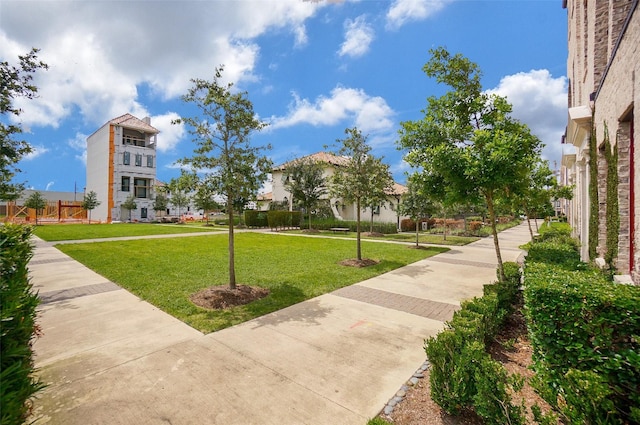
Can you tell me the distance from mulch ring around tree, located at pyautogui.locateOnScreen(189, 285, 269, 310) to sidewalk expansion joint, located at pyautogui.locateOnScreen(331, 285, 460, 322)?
1962 mm

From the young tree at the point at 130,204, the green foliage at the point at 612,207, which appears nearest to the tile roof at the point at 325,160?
the green foliage at the point at 612,207

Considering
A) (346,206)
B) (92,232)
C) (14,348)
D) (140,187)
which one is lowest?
(92,232)

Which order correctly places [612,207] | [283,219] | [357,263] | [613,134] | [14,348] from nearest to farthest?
1. [14,348]
2. [613,134]
3. [612,207]
4. [357,263]
5. [283,219]

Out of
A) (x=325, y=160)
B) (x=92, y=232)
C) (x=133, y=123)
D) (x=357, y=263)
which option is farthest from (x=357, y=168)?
(x=133, y=123)

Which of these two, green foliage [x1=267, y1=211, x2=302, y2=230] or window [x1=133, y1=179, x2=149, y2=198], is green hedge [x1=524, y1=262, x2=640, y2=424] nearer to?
green foliage [x1=267, y1=211, x2=302, y2=230]

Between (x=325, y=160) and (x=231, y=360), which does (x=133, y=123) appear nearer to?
(x=325, y=160)

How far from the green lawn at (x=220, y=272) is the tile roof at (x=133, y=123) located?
37.4 m

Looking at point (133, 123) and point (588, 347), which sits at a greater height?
point (133, 123)

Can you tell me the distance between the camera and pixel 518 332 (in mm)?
5027

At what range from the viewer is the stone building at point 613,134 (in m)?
4.26

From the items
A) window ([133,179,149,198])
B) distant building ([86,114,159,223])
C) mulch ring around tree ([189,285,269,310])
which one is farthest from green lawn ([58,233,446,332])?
window ([133,179,149,198])

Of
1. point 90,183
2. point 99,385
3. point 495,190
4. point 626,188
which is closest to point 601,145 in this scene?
point 626,188

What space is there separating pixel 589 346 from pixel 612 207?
444 centimetres

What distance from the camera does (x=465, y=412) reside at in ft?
9.72
